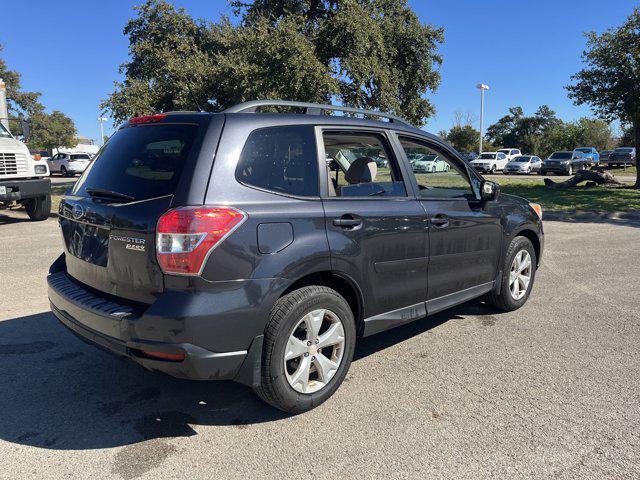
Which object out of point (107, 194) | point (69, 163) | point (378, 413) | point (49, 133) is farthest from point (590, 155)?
point (49, 133)

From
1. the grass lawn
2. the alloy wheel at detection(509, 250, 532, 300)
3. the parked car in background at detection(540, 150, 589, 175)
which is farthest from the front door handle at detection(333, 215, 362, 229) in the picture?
the parked car in background at detection(540, 150, 589, 175)

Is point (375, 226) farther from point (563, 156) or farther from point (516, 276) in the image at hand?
point (563, 156)

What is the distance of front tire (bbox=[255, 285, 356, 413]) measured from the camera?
9.24ft

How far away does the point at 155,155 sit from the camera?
9.80 feet

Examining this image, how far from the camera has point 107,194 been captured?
3.03 m

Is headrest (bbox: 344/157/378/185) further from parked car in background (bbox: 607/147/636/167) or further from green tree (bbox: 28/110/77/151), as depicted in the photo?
green tree (bbox: 28/110/77/151)

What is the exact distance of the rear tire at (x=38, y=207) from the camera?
11336 mm

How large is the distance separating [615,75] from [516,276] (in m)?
14.8

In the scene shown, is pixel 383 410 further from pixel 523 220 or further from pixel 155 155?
pixel 523 220

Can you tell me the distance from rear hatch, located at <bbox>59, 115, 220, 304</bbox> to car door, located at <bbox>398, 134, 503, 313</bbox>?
1816 millimetres

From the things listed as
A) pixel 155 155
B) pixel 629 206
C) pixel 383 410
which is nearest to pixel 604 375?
pixel 383 410

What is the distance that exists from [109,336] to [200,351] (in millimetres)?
595

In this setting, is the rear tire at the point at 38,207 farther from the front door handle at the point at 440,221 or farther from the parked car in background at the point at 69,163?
the parked car in background at the point at 69,163

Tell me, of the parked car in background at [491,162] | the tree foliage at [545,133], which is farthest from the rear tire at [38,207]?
the tree foliage at [545,133]
